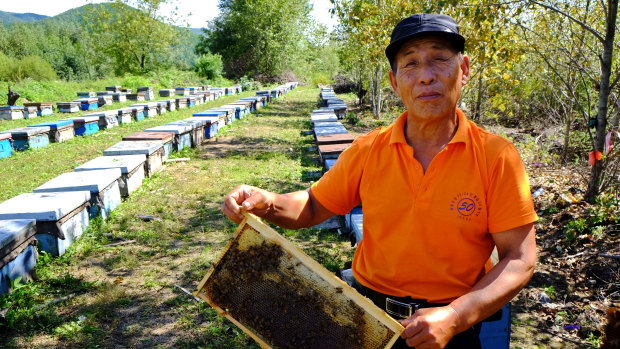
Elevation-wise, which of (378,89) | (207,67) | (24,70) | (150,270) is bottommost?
(150,270)

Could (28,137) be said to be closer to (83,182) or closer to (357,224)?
(83,182)

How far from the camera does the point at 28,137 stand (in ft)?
29.7

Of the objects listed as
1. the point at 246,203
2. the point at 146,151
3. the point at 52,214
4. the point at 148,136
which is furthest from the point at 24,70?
the point at 246,203

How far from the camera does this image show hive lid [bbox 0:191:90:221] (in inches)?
160

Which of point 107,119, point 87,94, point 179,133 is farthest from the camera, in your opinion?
point 87,94

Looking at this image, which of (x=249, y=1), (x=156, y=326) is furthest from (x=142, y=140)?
(x=249, y=1)

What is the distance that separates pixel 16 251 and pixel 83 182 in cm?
150

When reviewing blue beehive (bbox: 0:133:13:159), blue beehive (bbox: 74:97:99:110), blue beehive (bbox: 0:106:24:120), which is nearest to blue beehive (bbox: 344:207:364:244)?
blue beehive (bbox: 0:133:13:159)

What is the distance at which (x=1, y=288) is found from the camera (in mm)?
3537

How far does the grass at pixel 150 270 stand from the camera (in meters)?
3.29

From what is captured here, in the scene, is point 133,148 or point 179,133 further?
point 179,133

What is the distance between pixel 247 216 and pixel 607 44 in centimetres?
484

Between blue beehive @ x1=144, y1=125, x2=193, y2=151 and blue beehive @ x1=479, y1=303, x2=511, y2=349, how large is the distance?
7.55 metres

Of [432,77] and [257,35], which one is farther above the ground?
[257,35]
